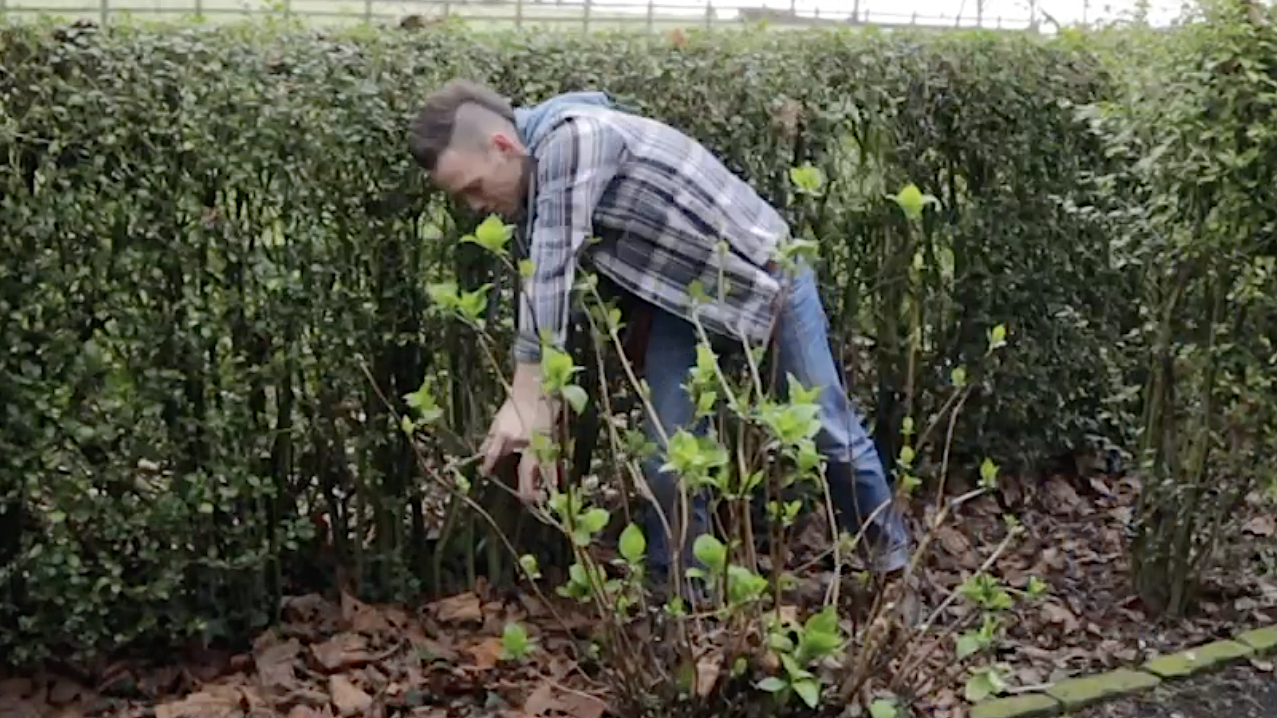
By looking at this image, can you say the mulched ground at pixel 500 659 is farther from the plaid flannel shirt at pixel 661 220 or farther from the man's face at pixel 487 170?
the man's face at pixel 487 170

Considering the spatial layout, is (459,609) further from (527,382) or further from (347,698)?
(527,382)

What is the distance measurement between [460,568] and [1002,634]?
1.68 meters

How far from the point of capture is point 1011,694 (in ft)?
13.7

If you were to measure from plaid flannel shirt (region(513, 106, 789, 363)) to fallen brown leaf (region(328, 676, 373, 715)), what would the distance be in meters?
1.13

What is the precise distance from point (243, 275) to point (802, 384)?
154 cm

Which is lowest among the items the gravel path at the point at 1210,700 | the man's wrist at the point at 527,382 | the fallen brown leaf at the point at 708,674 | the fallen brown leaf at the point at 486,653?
the gravel path at the point at 1210,700

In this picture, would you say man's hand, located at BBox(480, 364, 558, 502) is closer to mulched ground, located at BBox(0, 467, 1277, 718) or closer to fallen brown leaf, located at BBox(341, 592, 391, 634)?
mulched ground, located at BBox(0, 467, 1277, 718)

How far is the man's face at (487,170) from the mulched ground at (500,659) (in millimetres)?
1083

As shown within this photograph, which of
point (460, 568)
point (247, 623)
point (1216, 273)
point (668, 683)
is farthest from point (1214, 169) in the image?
point (247, 623)

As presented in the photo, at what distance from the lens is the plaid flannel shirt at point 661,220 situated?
370cm

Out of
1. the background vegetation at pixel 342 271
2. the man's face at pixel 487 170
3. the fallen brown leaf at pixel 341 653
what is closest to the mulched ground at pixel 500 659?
the fallen brown leaf at pixel 341 653

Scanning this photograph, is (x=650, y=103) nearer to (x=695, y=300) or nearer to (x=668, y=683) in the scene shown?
(x=695, y=300)

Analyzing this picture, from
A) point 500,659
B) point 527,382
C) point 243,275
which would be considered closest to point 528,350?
point 527,382

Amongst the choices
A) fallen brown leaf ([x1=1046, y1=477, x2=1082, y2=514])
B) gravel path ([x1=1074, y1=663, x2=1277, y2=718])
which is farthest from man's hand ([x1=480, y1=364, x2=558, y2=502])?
fallen brown leaf ([x1=1046, y1=477, x2=1082, y2=514])
